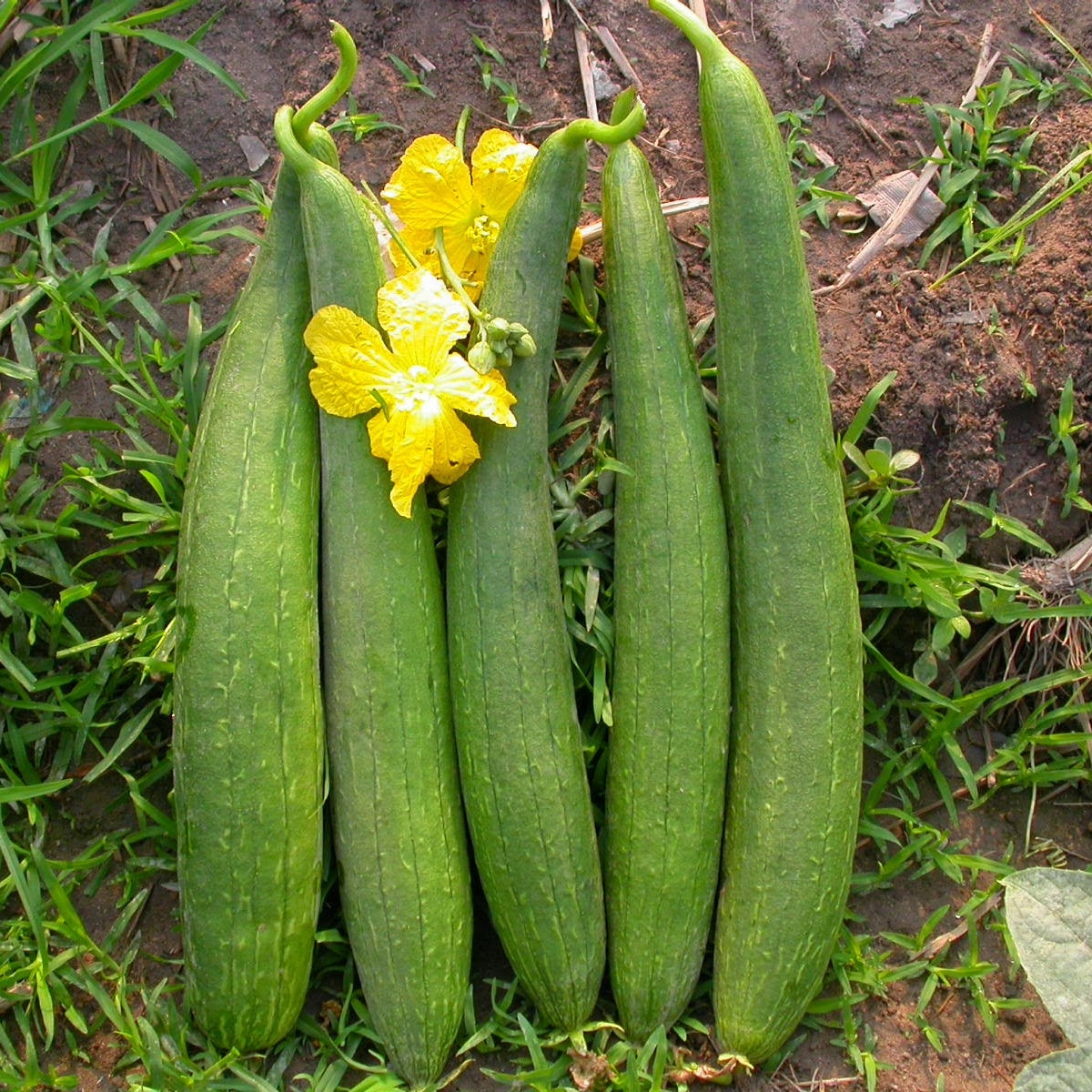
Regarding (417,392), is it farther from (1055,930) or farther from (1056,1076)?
(1056,1076)

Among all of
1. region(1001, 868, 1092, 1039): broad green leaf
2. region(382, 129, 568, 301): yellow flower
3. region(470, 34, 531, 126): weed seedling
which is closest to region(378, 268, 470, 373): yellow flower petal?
region(382, 129, 568, 301): yellow flower

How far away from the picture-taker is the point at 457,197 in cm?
312

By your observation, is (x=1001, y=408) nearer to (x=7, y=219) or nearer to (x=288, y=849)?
(x=288, y=849)

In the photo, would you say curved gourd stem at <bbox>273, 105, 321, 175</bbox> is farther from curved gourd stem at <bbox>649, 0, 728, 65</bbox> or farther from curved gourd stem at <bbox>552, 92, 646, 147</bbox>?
curved gourd stem at <bbox>649, 0, 728, 65</bbox>

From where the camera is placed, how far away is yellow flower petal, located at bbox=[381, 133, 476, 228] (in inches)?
121

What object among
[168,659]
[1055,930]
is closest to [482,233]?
[168,659]

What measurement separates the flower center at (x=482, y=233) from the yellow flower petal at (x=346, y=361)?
480 mm

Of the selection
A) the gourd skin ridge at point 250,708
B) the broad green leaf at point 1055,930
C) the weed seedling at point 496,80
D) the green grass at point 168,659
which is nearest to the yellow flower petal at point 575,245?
the green grass at point 168,659

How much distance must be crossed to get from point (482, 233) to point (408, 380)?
1.87 ft

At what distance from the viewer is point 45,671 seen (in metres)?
3.33

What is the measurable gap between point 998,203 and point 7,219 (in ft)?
9.47

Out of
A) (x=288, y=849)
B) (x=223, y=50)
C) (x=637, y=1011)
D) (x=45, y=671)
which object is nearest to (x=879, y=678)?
(x=637, y=1011)

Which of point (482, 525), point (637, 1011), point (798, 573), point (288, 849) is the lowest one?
point (637, 1011)

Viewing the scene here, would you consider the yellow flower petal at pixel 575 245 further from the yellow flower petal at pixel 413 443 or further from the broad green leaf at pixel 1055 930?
the broad green leaf at pixel 1055 930
